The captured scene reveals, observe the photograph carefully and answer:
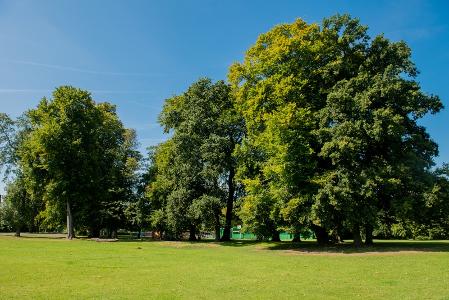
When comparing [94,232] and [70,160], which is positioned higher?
[70,160]

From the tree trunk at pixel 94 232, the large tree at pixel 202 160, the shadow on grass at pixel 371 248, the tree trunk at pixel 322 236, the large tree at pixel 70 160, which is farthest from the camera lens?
the tree trunk at pixel 94 232

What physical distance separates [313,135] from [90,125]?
1262 inches

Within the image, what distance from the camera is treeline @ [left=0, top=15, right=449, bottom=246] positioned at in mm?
32094

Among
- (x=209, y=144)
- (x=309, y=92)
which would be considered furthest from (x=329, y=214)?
(x=209, y=144)

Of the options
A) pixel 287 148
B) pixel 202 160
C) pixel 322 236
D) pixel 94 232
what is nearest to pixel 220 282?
pixel 287 148

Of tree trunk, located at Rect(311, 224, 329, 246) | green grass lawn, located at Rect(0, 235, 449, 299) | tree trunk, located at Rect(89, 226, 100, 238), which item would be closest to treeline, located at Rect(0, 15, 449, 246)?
tree trunk, located at Rect(311, 224, 329, 246)

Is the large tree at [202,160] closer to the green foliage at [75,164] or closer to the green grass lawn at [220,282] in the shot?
the green foliage at [75,164]

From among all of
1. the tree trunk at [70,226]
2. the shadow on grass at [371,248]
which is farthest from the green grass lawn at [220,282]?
the tree trunk at [70,226]

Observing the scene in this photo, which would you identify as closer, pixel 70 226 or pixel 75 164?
pixel 70 226

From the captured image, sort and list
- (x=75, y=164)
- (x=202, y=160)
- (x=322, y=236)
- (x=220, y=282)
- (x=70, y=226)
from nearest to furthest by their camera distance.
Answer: (x=220, y=282)
(x=322, y=236)
(x=202, y=160)
(x=70, y=226)
(x=75, y=164)

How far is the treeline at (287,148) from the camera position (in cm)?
3209

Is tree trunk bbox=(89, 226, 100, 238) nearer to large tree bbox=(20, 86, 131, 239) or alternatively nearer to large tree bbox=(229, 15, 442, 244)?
large tree bbox=(20, 86, 131, 239)

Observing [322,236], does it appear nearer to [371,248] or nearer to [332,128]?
[371,248]

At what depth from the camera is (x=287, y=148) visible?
33969 millimetres
